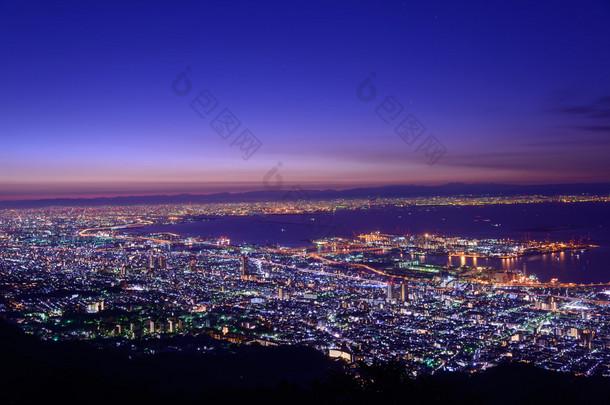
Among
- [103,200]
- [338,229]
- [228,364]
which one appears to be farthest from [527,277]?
[103,200]

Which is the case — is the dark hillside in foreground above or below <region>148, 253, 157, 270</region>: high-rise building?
above

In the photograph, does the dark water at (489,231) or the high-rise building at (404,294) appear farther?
the dark water at (489,231)

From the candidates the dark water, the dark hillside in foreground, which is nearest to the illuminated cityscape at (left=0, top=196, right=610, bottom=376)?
the dark hillside in foreground

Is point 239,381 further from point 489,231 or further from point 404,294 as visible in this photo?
point 489,231

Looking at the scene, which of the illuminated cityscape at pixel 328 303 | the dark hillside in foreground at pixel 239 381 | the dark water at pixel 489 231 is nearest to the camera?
the dark hillside in foreground at pixel 239 381

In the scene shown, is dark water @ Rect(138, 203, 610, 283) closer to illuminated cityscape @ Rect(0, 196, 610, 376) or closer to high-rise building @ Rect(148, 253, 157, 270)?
illuminated cityscape @ Rect(0, 196, 610, 376)

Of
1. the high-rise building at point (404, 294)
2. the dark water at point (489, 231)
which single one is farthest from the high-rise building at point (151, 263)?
the high-rise building at point (404, 294)

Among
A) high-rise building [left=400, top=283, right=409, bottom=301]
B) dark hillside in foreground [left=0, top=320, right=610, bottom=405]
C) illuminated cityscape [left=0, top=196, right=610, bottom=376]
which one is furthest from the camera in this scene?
high-rise building [left=400, top=283, right=409, bottom=301]

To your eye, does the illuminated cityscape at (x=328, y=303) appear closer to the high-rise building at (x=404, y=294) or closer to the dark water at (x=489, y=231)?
the high-rise building at (x=404, y=294)

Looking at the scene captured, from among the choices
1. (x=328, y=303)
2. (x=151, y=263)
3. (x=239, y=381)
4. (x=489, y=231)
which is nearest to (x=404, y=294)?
(x=328, y=303)
